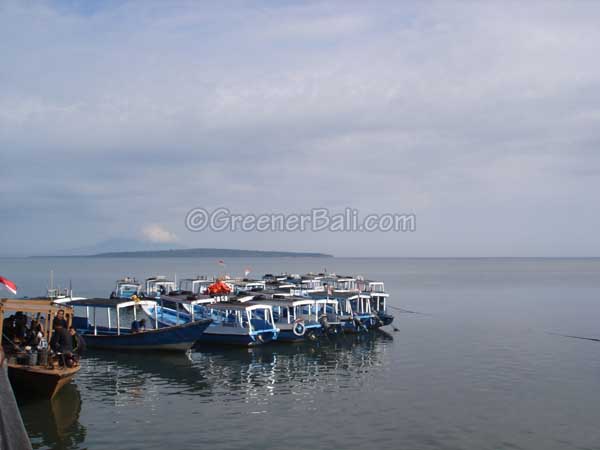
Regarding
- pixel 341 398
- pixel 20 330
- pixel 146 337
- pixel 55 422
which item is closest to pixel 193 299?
pixel 146 337

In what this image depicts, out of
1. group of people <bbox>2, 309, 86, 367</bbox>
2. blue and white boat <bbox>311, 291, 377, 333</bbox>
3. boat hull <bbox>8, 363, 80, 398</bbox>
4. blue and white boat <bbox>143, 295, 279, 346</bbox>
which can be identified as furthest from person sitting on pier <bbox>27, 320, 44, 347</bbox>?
blue and white boat <bbox>311, 291, 377, 333</bbox>

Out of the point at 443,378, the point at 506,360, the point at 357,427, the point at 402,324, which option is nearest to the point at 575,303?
the point at 402,324

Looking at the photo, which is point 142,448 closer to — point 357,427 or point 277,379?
point 357,427

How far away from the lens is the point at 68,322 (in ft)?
74.0

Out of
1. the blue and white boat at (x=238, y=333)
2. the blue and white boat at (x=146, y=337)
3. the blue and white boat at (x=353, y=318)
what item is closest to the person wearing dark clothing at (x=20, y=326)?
the blue and white boat at (x=146, y=337)

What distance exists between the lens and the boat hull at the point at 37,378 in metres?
19.3

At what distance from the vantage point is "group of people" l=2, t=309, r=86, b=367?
20234 mm

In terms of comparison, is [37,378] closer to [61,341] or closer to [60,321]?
[61,341]

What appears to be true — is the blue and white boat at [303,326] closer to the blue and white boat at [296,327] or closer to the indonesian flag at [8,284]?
the blue and white boat at [296,327]

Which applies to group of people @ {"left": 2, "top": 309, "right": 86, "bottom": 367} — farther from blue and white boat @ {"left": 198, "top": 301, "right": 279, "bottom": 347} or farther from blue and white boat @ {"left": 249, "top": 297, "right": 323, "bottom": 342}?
blue and white boat @ {"left": 249, "top": 297, "right": 323, "bottom": 342}

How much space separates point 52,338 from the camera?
67.8ft

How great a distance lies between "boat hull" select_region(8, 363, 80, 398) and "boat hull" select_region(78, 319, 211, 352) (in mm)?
9536

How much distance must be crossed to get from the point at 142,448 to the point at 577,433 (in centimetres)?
1335

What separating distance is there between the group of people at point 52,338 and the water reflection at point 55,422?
59.1 inches
